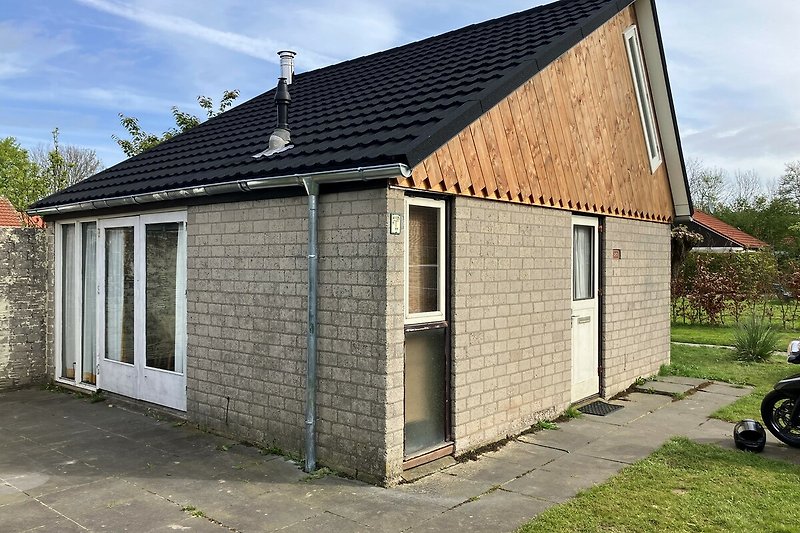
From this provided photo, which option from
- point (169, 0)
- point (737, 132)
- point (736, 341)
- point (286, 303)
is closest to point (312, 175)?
point (286, 303)

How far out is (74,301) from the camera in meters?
9.05

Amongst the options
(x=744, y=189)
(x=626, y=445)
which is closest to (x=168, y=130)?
(x=626, y=445)

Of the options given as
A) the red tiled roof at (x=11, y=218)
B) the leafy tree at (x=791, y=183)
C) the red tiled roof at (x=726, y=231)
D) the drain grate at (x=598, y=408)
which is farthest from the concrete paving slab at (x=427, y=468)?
the leafy tree at (x=791, y=183)

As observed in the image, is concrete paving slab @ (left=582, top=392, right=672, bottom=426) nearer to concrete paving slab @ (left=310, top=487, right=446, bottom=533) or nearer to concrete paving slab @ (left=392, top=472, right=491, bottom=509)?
concrete paving slab @ (left=392, top=472, right=491, bottom=509)

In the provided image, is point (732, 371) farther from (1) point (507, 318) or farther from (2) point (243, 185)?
(2) point (243, 185)

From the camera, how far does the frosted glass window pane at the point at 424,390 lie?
5.51 metres

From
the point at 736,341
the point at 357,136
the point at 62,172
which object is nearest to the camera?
the point at 357,136

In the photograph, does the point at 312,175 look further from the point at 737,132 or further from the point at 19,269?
the point at 737,132

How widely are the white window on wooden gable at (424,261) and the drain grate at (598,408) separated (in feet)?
10.4

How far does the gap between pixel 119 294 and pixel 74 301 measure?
4.26 ft

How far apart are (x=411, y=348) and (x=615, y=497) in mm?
2034

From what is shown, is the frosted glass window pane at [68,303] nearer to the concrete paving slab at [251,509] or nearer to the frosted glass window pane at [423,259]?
the concrete paving slab at [251,509]

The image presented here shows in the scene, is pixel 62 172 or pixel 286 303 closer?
pixel 286 303

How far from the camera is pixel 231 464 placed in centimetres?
568
